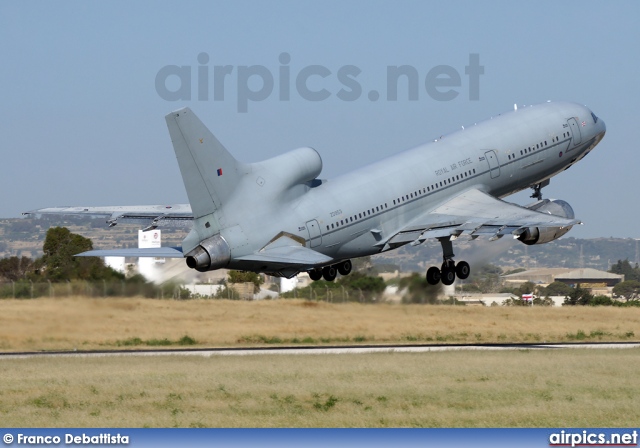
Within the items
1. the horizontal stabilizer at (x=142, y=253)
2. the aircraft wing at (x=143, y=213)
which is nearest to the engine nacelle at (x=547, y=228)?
the aircraft wing at (x=143, y=213)

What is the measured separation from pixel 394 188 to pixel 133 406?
17.6 meters

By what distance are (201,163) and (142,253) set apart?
166 inches

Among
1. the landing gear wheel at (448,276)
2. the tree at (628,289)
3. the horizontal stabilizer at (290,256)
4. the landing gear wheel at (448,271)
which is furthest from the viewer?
the tree at (628,289)

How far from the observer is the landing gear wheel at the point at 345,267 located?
5559 cm

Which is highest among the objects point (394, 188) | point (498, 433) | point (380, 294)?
point (394, 188)

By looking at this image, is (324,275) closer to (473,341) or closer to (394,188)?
(394,188)

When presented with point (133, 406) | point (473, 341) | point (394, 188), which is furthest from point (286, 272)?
point (473, 341)

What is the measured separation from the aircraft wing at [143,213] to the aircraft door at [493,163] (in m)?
13.9

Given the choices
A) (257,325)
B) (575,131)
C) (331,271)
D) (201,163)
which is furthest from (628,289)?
(201,163)

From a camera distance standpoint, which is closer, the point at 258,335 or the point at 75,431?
the point at 75,431

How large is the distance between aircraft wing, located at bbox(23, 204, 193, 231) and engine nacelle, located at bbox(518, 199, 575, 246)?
50.3ft

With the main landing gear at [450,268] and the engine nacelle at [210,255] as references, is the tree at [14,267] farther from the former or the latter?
the engine nacelle at [210,255]

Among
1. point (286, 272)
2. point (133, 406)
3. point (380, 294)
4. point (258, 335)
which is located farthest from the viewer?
point (258, 335)

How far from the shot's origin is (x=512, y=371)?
49.7 metres
